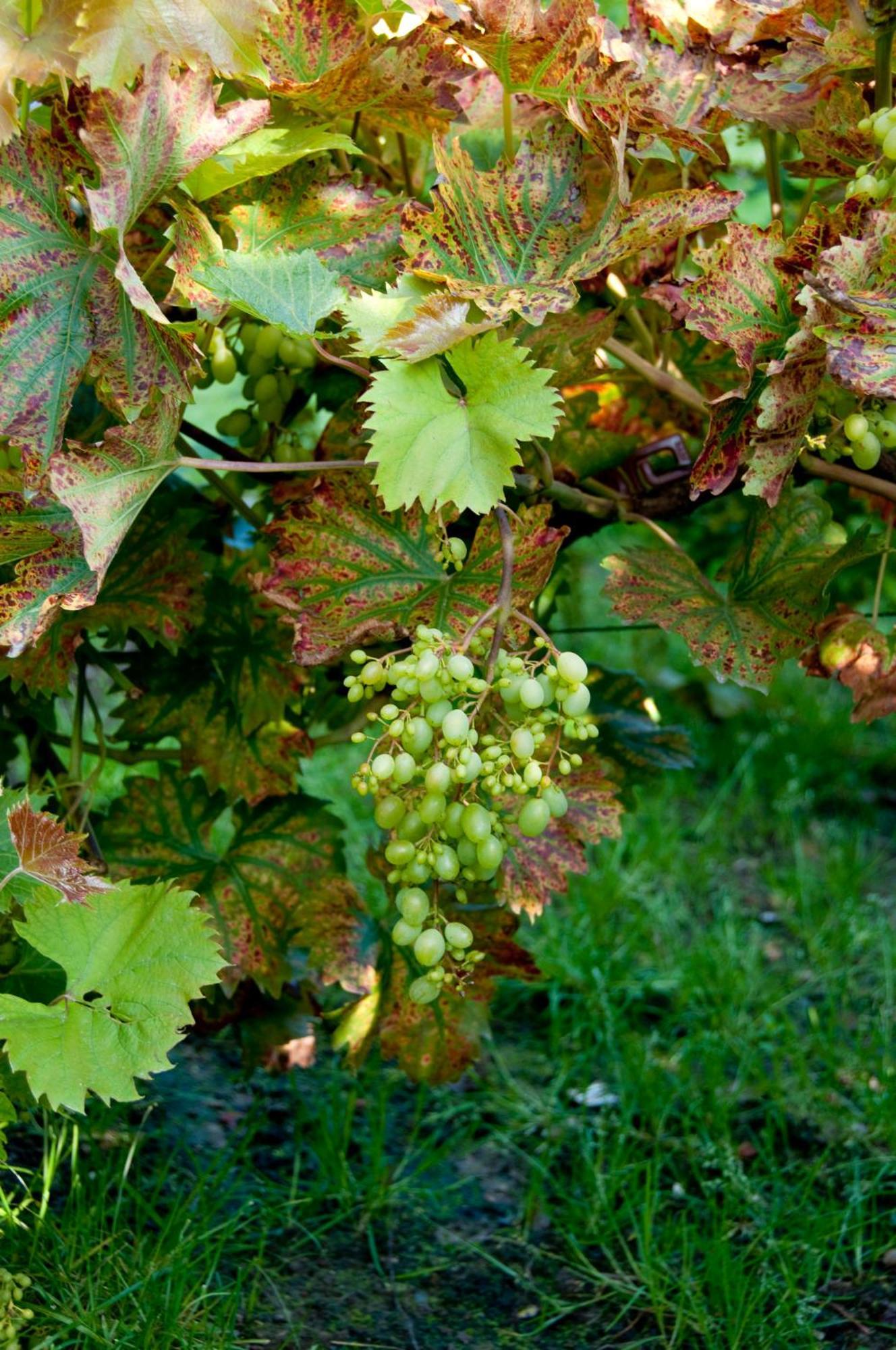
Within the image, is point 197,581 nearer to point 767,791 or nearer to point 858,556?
point 858,556

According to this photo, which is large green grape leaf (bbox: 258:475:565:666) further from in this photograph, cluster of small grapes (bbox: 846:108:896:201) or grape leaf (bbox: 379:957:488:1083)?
grape leaf (bbox: 379:957:488:1083)

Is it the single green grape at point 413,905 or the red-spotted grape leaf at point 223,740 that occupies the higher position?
the single green grape at point 413,905

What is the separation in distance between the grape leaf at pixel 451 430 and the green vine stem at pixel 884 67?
404 mm

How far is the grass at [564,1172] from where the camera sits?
135 cm

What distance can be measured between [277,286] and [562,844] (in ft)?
1.77

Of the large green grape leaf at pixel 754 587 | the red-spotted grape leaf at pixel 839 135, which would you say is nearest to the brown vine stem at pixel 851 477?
the large green grape leaf at pixel 754 587

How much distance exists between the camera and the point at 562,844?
1197 millimetres

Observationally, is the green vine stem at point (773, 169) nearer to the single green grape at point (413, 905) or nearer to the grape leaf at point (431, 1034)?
the single green grape at point (413, 905)

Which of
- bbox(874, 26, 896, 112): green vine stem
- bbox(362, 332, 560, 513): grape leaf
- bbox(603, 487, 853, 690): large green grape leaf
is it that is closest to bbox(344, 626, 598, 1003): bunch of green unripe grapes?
bbox(362, 332, 560, 513): grape leaf

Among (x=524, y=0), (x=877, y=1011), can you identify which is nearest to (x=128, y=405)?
(x=524, y=0)

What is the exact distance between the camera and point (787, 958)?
225 cm

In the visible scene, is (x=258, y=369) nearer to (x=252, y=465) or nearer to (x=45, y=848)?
(x=252, y=465)

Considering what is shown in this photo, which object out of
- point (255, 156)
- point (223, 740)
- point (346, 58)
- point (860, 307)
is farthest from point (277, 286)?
point (223, 740)

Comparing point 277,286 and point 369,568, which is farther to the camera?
point 369,568
